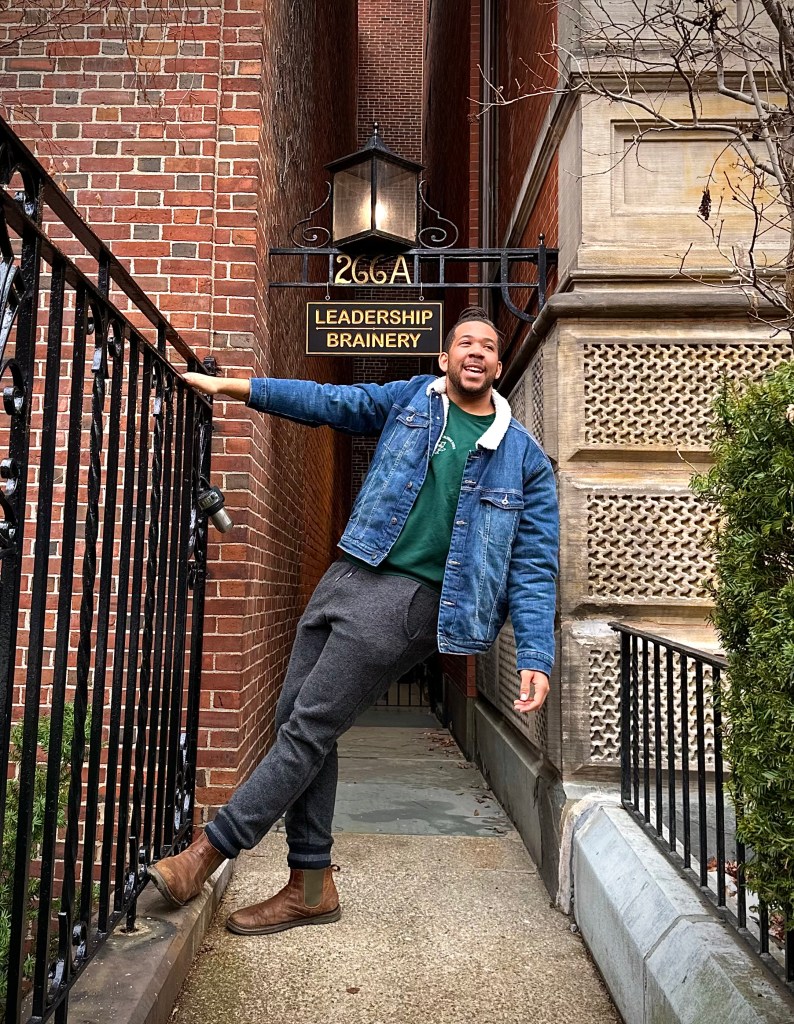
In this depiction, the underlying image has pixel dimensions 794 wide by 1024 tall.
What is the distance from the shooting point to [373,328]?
440cm

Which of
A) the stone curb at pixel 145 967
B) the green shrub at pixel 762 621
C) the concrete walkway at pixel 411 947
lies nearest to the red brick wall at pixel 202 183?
the concrete walkway at pixel 411 947

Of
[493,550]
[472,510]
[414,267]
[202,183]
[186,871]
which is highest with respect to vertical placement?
[202,183]

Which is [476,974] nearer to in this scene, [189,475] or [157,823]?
[157,823]

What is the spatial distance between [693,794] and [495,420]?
6.12 feet

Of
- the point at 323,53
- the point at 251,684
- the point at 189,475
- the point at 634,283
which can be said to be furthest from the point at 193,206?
the point at 323,53

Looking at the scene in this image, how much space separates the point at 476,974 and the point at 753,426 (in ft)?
6.96

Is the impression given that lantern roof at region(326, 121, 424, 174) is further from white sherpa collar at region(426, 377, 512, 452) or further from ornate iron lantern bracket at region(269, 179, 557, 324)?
white sherpa collar at region(426, 377, 512, 452)

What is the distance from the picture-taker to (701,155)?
3.72 metres

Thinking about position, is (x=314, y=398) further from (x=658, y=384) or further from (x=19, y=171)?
A: (x=658, y=384)

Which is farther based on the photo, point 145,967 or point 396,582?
point 396,582

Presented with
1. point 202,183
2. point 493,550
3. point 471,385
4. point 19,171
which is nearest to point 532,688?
point 493,550

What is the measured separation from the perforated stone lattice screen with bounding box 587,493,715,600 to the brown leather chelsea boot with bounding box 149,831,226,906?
1.96m

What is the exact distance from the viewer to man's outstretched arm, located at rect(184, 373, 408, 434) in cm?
254

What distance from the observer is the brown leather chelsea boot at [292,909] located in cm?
263
